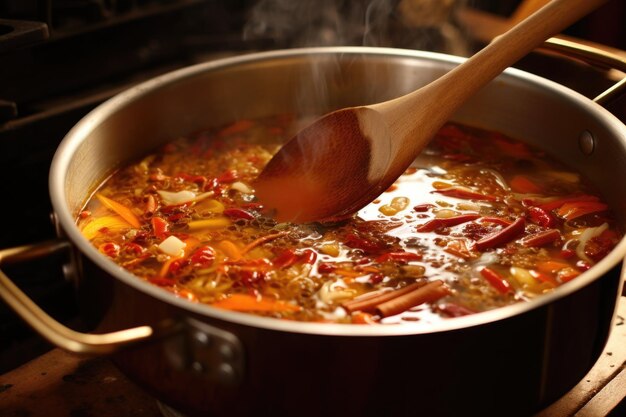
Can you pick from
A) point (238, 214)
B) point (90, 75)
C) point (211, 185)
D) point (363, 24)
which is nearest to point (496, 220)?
point (238, 214)

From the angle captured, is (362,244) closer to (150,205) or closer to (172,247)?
(172,247)

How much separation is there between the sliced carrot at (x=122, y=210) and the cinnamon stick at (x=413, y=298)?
2.26 ft

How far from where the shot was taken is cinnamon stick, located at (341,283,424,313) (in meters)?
1.42

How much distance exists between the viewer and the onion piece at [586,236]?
167 centimetres

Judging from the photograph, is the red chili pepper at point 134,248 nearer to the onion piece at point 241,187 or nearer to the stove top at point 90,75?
the stove top at point 90,75

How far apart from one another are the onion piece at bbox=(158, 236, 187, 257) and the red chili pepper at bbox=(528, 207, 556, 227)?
833 millimetres

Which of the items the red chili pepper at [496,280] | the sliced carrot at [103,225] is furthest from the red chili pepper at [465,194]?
the sliced carrot at [103,225]

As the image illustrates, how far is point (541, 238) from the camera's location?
1698 mm

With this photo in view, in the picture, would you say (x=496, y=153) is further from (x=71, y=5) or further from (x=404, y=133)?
(x=71, y=5)

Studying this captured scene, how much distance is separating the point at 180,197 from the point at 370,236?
20.0 inches

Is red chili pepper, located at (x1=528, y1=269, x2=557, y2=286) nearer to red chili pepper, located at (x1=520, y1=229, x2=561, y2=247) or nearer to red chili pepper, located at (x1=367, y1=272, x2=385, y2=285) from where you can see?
red chili pepper, located at (x1=520, y1=229, x2=561, y2=247)

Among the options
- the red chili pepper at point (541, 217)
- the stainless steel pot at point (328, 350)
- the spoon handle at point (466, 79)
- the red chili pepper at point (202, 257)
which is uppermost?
the spoon handle at point (466, 79)

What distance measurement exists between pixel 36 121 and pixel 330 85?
2.85 feet

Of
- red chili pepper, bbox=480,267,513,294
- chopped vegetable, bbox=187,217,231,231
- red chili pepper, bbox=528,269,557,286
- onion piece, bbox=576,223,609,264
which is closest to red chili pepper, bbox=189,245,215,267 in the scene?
chopped vegetable, bbox=187,217,231,231
